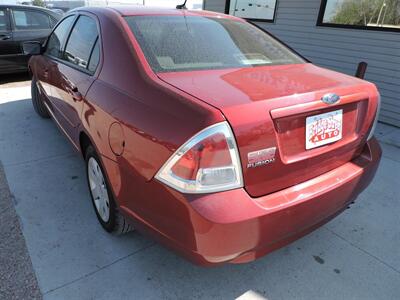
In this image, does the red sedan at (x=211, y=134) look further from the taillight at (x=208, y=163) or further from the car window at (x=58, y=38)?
the car window at (x=58, y=38)

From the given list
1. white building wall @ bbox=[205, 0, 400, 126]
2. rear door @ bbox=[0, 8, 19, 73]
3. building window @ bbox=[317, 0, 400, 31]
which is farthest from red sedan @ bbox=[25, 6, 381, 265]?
rear door @ bbox=[0, 8, 19, 73]

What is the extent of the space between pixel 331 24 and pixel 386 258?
4.56 metres

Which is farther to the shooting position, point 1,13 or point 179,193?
point 1,13

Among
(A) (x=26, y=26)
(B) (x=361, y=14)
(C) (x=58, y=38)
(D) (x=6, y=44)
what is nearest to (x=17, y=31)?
(A) (x=26, y=26)

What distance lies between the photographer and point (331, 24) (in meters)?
5.66

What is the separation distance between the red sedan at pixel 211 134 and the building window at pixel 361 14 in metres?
3.54

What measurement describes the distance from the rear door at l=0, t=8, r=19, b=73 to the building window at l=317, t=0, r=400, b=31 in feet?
19.7

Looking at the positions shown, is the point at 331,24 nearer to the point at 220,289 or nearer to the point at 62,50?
the point at 62,50

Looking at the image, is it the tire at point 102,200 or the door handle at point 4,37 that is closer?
the tire at point 102,200

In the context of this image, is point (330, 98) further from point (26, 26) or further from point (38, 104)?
point (26, 26)

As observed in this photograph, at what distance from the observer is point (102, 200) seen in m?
2.41

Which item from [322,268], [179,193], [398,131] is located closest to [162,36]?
[179,193]

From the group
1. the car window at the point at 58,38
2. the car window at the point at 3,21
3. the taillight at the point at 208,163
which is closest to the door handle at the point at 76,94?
the car window at the point at 58,38

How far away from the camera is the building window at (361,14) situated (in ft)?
16.5
